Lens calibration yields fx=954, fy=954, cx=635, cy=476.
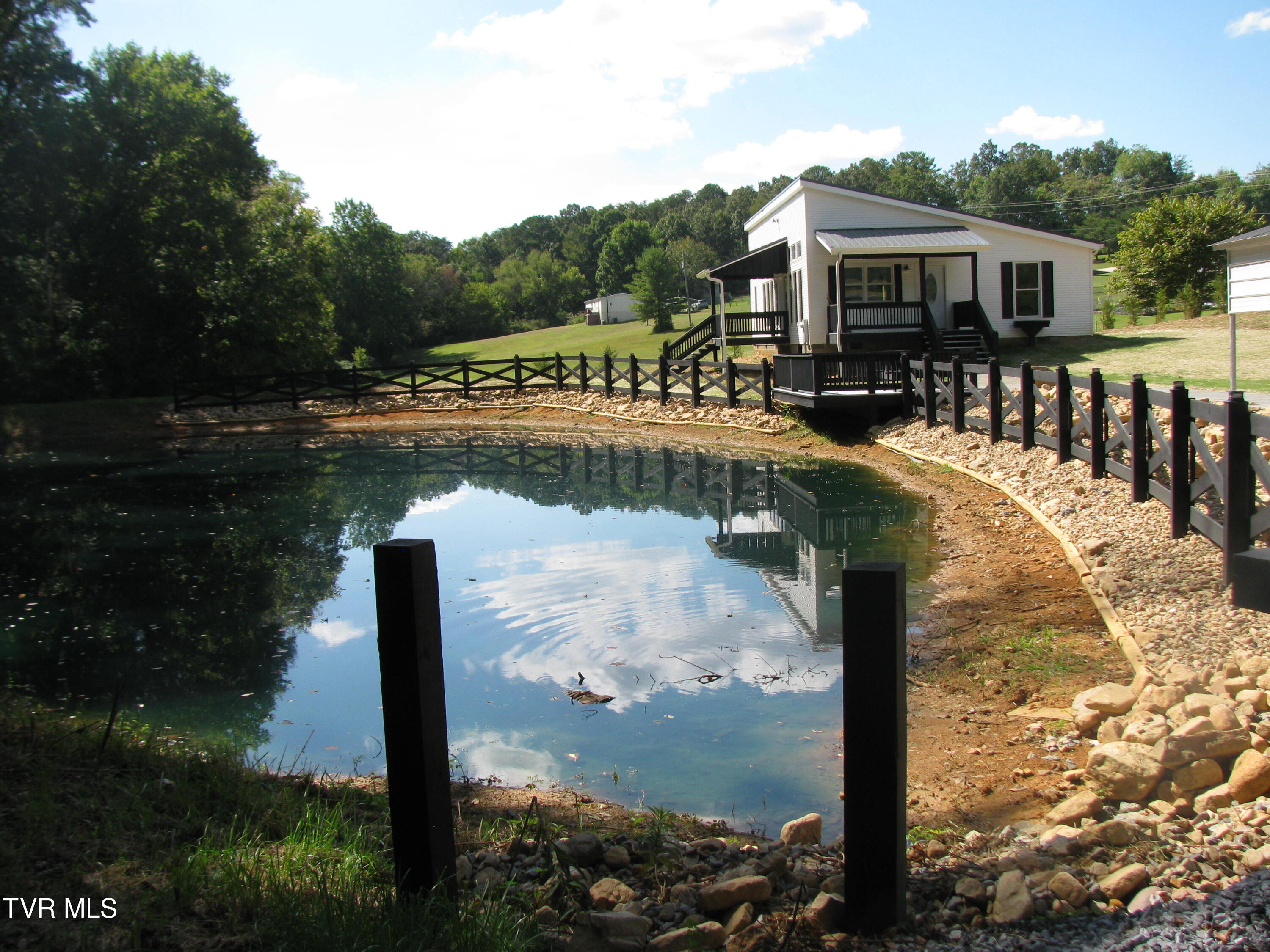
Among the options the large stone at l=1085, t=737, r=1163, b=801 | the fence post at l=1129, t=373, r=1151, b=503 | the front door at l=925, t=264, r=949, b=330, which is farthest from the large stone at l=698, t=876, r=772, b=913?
the front door at l=925, t=264, r=949, b=330

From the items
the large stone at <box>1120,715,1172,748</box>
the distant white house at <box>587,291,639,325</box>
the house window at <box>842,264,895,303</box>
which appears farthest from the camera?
the distant white house at <box>587,291,639,325</box>

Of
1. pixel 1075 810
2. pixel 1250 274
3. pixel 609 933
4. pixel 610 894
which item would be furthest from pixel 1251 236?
pixel 609 933

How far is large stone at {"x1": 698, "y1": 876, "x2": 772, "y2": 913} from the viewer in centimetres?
377

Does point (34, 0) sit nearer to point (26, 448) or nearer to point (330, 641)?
point (26, 448)

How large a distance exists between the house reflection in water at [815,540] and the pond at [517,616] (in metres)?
0.06

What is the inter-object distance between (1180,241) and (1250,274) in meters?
31.4

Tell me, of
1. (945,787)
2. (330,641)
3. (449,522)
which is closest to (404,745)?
(945,787)

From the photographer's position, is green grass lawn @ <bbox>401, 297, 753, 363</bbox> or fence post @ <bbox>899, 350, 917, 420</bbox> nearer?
fence post @ <bbox>899, 350, 917, 420</bbox>

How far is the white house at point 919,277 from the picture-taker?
30.3m

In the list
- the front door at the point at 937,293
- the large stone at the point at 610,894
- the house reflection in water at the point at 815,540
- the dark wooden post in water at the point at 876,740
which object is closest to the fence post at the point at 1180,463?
the house reflection in water at the point at 815,540

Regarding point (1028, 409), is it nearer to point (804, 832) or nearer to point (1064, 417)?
point (1064, 417)

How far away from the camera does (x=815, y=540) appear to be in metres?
12.7

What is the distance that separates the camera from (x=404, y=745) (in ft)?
10.8

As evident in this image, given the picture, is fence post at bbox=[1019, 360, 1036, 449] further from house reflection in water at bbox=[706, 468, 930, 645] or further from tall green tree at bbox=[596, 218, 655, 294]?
tall green tree at bbox=[596, 218, 655, 294]
